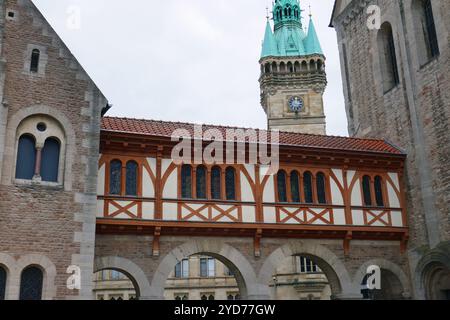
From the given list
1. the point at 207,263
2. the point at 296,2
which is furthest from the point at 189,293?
the point at 296,2

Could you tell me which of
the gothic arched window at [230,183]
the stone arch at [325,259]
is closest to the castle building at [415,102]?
the stone arch at [325,259]

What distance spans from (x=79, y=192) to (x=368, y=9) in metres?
16.8

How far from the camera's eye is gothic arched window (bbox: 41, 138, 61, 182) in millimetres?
16953

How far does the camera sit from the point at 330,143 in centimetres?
2253

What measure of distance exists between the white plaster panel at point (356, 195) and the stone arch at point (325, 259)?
2.19 m

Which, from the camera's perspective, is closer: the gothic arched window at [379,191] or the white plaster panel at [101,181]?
the white plaster panel at [101,181]

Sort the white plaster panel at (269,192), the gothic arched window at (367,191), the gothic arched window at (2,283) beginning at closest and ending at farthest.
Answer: the gothic arched window at (2,283), the white plaster panel at (269,192), the gothic arched window at (367,191)

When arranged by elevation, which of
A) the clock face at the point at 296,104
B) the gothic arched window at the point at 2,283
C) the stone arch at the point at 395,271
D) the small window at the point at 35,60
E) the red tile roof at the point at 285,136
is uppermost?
the clock face at the point at 296,104

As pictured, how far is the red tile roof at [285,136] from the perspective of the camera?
19875mm

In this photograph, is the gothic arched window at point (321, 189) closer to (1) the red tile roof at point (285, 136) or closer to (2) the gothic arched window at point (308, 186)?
(2) the gothic arched window at point (308, 186)

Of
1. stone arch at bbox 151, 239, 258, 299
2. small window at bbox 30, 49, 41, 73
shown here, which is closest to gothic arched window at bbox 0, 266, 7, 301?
stone arch at bbox 151, 239, 258, 299

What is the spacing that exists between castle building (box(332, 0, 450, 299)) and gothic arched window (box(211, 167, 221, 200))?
25.8 ft

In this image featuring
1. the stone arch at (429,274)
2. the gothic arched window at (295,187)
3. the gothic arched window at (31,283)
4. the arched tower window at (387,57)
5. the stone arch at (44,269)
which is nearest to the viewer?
the stone arch at (44,269)

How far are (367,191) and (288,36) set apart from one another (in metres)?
42.5
